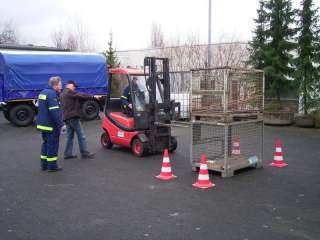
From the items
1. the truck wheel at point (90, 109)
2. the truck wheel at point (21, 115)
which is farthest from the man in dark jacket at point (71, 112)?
the truck wheel at point (90, 109)

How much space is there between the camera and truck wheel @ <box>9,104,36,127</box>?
17031 millimetres

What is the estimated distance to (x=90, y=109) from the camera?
1886 centimetres

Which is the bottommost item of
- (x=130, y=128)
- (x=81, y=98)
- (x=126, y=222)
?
(x=126, y=222)

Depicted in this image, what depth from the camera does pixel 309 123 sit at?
52.0 ft

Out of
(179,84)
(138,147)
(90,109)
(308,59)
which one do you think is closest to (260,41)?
(308,59)

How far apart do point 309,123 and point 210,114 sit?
935 centimetres

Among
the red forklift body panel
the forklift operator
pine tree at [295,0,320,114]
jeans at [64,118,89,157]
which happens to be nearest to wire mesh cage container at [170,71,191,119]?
pine tree at [295,0,320,114]

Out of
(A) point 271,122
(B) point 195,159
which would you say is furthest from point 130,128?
(A) point 271,122

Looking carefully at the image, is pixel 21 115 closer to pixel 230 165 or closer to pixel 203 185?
pixel 230 165

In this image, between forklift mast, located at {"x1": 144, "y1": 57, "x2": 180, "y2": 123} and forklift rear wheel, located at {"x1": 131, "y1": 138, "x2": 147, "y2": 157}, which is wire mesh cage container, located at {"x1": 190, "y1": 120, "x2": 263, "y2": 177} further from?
forklift rear wheel, located at {"x1": 131, "y1": 138, "x2": 147, "y2": 157}

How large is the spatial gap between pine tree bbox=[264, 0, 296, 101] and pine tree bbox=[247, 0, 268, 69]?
0.66ft

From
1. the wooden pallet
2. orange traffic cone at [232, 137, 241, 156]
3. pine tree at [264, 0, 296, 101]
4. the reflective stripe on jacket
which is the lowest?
the wooden pallet

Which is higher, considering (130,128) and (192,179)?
(130,128)

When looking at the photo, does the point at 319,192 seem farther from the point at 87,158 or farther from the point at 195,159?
the point at 87,158
